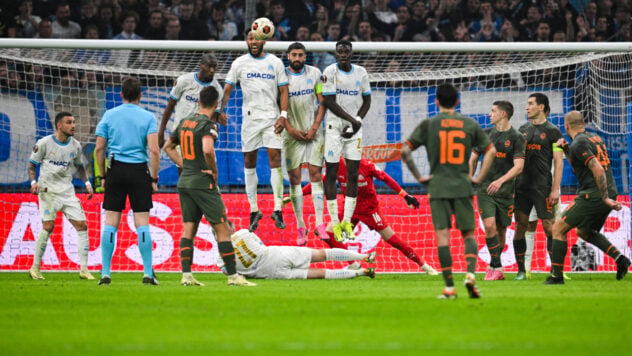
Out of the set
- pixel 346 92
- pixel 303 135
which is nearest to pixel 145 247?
pixel 303 135

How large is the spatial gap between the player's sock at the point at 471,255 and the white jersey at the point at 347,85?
15.9ft

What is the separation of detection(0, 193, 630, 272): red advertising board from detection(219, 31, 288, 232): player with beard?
2.72m

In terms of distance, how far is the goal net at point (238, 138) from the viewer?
15.8 m

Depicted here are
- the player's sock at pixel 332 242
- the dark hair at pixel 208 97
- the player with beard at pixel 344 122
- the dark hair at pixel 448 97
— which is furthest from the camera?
the player's sock at pixel 332 242

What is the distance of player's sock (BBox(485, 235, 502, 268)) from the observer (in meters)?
12.9

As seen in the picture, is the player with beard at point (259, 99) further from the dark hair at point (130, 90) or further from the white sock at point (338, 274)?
the dark hair at point (130, 90)

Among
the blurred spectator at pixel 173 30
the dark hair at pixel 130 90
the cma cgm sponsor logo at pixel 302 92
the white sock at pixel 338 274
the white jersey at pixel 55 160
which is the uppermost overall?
the blurred spectator at pixel 173 30

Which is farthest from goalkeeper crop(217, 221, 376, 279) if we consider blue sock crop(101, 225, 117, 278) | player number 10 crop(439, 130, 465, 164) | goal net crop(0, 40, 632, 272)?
player number 10 crop(439, 130, 465, 164)

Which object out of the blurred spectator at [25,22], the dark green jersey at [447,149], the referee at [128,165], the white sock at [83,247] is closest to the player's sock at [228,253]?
the referee at [128,165]

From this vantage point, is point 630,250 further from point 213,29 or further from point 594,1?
point 213,29

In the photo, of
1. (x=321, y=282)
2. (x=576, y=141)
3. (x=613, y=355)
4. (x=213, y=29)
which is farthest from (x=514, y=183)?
(x=213, y=29)

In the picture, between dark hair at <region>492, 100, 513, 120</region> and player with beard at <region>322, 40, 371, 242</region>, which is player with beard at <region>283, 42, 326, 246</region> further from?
dark hair at <region>492, 100, 513, 120</region>

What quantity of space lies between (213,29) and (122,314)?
13393 mm

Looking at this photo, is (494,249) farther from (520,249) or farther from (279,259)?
(279,259)
